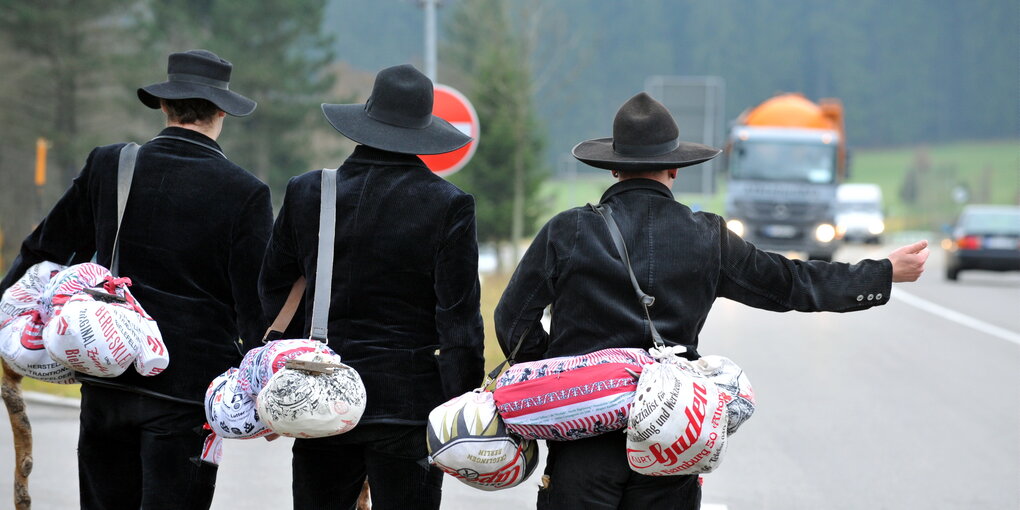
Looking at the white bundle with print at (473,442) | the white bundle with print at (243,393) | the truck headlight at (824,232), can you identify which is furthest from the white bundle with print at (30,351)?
the truck headlight at (824,232)

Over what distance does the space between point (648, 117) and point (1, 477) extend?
4.72 meters

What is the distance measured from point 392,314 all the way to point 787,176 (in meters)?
25.4

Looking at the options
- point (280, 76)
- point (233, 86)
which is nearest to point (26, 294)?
point (233, 86)

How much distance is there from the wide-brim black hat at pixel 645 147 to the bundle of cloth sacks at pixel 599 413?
0.59 meters

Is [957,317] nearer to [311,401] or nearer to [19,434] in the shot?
[19,434]

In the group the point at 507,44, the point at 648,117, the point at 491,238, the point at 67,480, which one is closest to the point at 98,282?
the point at 648,117

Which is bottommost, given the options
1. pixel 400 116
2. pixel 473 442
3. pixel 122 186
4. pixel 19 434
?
pixel 19 434

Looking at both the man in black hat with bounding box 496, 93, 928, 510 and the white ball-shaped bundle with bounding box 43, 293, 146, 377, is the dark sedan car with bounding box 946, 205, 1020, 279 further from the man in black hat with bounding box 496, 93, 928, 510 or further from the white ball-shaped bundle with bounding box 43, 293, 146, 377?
the white ball-shaped bundle with bounding box 43, 293, 146, 377

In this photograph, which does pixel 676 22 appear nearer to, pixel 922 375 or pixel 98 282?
pixel 922 375

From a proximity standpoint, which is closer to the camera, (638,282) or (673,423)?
(673,423)

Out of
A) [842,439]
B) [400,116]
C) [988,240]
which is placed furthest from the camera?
[988,240]

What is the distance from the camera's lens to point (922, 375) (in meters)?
12.4

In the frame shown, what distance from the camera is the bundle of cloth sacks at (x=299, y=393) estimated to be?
3496mm

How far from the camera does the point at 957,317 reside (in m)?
19.1
